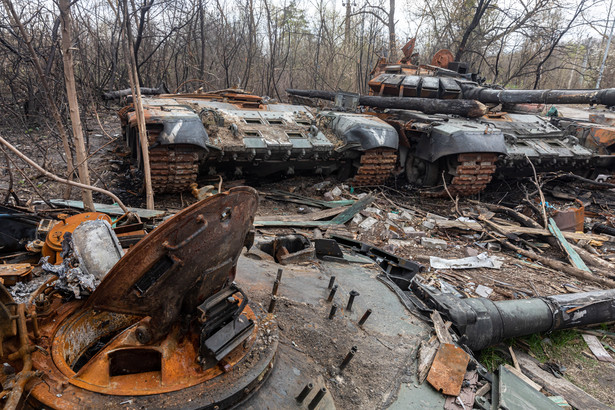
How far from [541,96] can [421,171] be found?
2.54 metres

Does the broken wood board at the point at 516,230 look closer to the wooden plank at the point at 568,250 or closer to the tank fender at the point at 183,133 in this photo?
the wooden plank at the point at 568,250

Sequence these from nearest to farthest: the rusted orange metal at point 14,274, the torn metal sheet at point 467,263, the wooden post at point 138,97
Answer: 1. the rusted orange metal at point 14,274
2. the wooden post at point 138,97
3. the torn metal sheet at point 467,263

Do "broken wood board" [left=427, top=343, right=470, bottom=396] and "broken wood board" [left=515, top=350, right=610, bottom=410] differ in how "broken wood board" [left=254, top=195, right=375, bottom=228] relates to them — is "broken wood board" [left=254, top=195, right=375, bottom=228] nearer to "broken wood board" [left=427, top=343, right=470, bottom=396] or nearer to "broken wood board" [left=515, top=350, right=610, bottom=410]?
"broken wood board" [left=515, top=350, right=610, bottom=410]

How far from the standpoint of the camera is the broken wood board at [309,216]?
18.9ft

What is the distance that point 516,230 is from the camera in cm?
628

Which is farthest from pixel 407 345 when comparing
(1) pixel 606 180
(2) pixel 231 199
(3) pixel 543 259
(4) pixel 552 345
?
(1) pixel 606 180

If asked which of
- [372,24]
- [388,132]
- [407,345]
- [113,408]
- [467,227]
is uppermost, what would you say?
[372,24]

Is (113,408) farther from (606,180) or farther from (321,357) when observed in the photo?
(606,180)

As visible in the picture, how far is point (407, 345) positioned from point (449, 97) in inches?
314

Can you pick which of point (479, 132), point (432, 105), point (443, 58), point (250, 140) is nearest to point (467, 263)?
point (479, 132)

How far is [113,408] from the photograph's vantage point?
1384mm

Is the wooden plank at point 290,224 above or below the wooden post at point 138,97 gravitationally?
below

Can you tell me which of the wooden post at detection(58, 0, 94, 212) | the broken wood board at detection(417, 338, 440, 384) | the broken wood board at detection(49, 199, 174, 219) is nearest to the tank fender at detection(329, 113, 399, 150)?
the broken wood board at detection(49, 199, 174, 219)

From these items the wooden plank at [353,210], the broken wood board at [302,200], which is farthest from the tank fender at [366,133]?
the broken wood board at [302,200]
